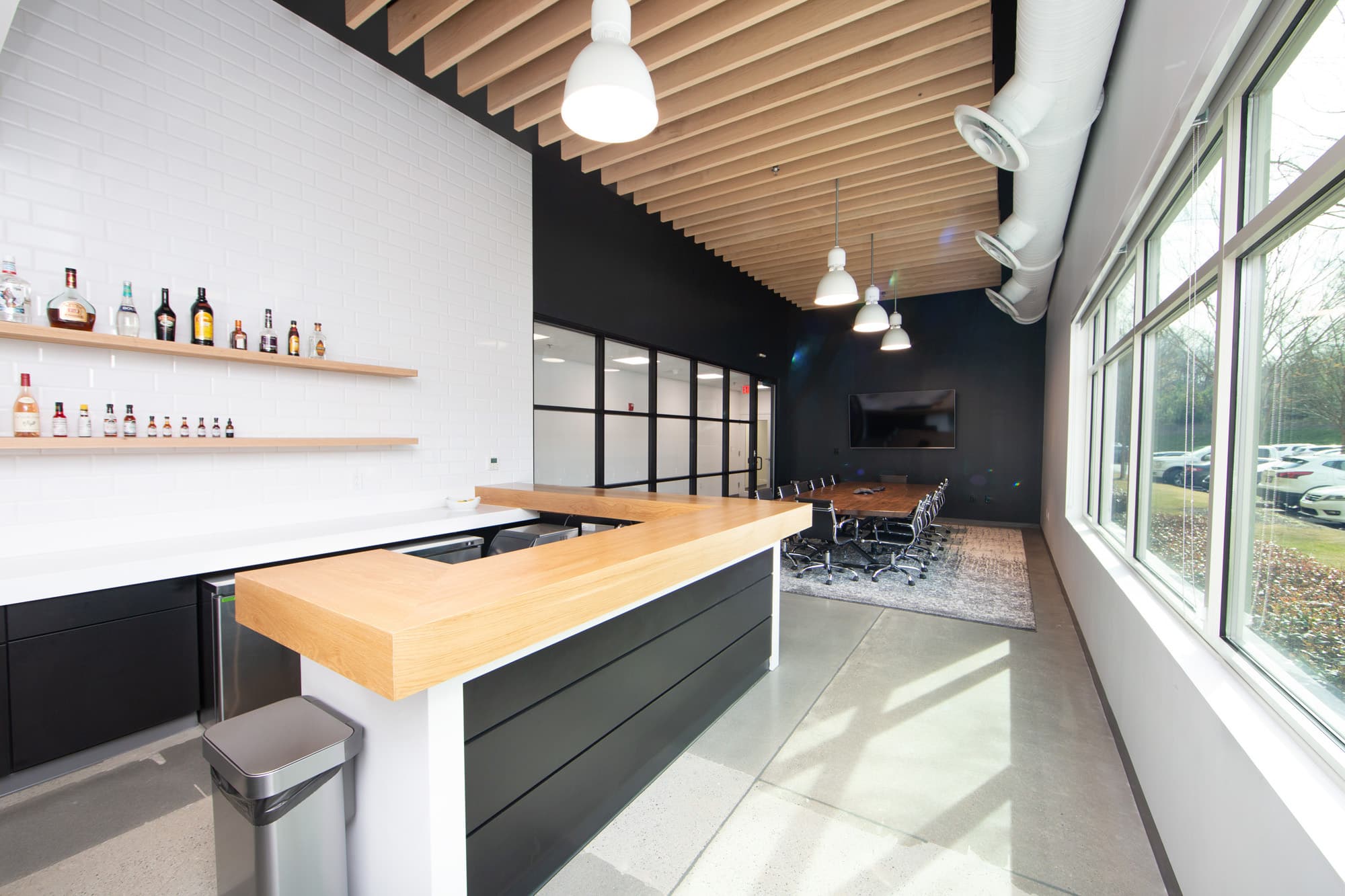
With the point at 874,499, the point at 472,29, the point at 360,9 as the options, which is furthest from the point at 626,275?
the point at 874,499

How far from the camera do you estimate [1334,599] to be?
3.63ft

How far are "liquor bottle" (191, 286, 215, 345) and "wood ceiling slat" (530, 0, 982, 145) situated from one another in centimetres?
249

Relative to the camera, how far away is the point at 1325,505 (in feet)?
3.63

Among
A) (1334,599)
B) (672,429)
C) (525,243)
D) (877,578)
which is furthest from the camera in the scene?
(672,429)

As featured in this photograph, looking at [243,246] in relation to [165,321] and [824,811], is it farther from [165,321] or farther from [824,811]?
[824,811]

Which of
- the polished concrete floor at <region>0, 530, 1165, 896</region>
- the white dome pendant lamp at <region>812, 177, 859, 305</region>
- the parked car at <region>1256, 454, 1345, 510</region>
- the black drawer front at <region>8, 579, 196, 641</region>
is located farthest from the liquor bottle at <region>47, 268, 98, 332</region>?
the white dome pendant lamp at <region>812, 177, 859, 305</region>

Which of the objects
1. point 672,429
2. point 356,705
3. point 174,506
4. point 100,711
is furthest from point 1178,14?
point 672,429

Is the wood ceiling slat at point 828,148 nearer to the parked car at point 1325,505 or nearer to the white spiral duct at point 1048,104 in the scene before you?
the white spiral duct at point 1048,104

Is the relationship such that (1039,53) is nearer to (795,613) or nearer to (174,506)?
(795,613)

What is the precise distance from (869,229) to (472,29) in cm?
417

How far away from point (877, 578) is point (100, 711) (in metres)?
5.20

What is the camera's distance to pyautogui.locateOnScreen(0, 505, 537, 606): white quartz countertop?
2.05 m

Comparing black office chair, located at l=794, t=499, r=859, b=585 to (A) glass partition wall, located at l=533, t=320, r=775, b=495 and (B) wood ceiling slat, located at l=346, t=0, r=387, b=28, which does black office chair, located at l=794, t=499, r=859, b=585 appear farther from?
(B) wood ceiling slat, located at l=346, t=0, r=387, b=28

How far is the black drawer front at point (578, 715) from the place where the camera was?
1.44 metres
